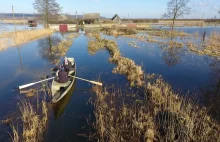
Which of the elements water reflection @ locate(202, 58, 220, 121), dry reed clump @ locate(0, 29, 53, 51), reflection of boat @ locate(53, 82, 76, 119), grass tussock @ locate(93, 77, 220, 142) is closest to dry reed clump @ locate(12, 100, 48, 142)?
reflection of boat @ locate(53, 82, 76, 119)

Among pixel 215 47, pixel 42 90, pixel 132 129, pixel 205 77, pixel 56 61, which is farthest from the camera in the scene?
pixel 215 47

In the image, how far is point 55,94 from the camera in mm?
12375

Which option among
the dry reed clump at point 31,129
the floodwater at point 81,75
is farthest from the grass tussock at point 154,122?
the dry reed clump at point 31,129

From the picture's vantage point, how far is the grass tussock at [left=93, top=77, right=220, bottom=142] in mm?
8328

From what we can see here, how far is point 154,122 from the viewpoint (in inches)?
385

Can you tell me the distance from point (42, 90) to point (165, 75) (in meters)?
11.4

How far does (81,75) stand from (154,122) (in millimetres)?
10577

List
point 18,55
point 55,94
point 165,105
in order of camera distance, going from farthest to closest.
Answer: point 18,55 < point 55,94 < point 165,105

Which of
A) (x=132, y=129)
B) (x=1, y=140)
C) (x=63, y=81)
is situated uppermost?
(x=63, y=81)

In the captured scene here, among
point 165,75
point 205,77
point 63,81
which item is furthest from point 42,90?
point 205,77

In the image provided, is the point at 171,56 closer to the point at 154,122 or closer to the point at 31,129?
the point at 154,122

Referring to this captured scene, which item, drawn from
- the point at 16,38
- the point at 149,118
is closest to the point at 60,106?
the point at 149,118

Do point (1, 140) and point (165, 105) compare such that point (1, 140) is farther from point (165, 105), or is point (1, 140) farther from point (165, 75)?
point (165, 75)

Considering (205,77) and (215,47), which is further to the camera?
(215,47)
